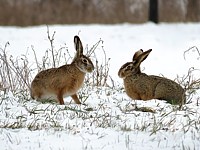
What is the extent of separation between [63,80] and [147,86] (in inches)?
38.7

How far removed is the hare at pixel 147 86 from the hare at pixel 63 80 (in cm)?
60

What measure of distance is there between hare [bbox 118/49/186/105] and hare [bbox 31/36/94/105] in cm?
60

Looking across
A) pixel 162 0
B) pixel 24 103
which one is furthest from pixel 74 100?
pixel 162 0

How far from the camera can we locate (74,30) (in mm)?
15977

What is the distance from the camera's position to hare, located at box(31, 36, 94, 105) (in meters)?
6.38

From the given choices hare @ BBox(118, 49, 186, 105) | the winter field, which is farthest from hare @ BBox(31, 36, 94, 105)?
hare @ BBox(118, 49, 186, 105)

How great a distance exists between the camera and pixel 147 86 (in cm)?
665

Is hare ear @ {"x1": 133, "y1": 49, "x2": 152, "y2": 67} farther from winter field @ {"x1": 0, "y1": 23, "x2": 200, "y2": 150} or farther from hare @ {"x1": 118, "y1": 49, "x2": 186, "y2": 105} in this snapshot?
winter field @ {"x1": 0, "y1": 23, "x2": 200, "y2": 150}

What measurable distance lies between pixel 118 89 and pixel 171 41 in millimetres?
6903

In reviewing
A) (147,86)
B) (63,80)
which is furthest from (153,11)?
(63,80)

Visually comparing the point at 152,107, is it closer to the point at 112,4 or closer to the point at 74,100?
the point at 74,100

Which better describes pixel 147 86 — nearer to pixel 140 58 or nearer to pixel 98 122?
pixel 140 58

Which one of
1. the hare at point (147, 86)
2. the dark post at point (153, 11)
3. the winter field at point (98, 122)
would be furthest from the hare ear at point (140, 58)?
the dark post at point (153, 11)

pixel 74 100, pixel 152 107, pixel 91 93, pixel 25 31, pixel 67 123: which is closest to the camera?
pixel 67 123
